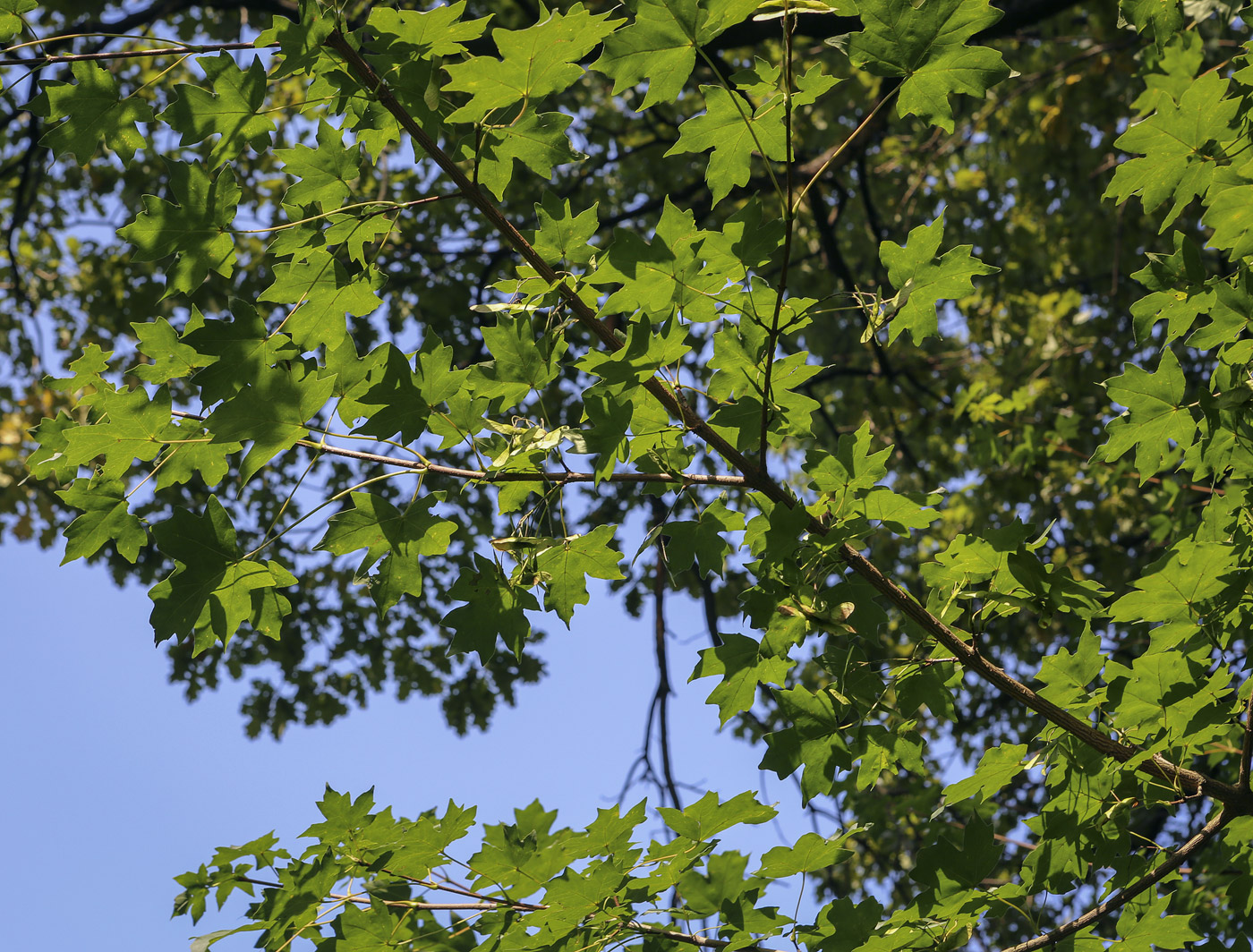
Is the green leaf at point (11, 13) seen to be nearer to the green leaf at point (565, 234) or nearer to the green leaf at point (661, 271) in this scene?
the green leaf at point (565, 234)

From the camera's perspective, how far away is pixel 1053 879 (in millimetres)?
1794

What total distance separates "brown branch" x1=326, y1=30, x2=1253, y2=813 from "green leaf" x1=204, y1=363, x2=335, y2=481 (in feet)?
1.19

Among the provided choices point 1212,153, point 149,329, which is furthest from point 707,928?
point 1212,153

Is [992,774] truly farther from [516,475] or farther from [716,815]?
[516,475]

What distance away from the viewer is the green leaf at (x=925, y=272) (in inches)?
60.7

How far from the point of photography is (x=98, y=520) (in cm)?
167

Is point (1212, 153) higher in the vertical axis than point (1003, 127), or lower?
lower

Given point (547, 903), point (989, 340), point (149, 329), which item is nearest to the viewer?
point (149, 329)

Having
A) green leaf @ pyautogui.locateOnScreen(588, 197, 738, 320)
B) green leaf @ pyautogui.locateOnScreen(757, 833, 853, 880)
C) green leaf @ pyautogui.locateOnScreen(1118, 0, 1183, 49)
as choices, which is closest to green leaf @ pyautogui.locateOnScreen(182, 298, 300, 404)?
green leaf @ pyautogui.locateOnScreen(588, 197, 738, 320)

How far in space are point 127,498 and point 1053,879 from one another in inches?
73.3

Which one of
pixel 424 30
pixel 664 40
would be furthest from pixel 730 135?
pixel 424 30

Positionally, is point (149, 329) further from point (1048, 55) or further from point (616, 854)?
point (1048, 55)

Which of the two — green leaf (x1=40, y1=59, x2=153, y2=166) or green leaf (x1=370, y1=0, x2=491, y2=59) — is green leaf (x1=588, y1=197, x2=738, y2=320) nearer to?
green leaf (x1=370, y1=0, x2=491, y2=59)

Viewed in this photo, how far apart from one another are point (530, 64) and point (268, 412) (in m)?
0.66
